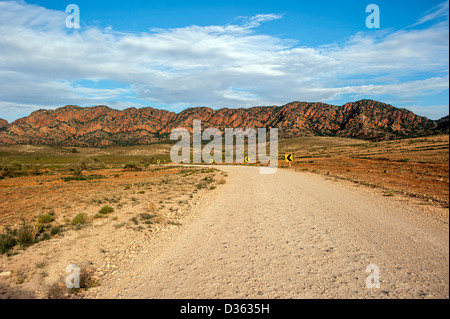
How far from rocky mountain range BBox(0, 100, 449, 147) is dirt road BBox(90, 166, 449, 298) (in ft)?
380

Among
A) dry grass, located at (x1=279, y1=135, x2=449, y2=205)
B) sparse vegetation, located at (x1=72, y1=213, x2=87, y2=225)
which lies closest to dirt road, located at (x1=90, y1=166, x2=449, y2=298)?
dry grass, located at (x1=279, y1=135, x2=449, y2=205)

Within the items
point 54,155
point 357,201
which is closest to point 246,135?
point 54,155

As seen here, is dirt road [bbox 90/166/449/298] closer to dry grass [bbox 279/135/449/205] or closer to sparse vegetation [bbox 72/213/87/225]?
dry grass [bbox 279/135/449/205]

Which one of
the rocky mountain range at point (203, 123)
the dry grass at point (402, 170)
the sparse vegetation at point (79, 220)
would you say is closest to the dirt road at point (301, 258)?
the dry grass at point (402, 170)

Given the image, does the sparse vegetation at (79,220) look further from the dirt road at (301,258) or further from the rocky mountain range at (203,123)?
the rocky mountain range at (203,123)

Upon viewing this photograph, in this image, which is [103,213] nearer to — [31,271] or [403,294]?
[31,271]

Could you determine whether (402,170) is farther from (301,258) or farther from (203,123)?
(203,123)

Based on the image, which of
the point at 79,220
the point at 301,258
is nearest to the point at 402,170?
the point at 301,258

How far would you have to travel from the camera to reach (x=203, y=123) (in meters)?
179

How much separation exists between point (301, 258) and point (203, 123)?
582 ft

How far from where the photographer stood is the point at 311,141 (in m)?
102

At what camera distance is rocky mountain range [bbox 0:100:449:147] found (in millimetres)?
118938

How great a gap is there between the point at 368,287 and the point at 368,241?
1.99 metres

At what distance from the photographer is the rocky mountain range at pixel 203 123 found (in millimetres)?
118938
